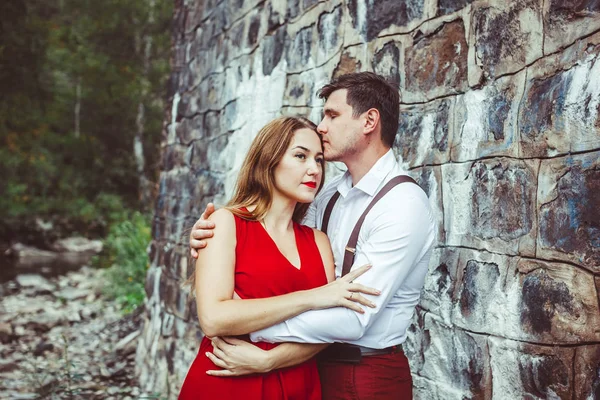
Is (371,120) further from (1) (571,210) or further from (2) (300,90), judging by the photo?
(2) (300,90)

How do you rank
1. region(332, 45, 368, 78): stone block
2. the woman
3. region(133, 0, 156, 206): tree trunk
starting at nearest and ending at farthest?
the woman, region(332, 45, 368, 78): stone block, region(133, 0, 156, 206): tree trunk

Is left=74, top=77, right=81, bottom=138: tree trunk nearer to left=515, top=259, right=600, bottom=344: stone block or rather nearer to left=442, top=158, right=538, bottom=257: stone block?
left=442, top=158, right=538, bottom=257: stone block

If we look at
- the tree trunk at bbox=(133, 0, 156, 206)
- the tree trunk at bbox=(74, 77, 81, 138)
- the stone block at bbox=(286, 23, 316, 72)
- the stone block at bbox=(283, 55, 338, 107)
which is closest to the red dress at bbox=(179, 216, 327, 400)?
the stone block at bbox=(283, 55, 338, 107)

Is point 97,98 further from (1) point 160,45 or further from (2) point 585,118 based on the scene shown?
(2) point 585,118

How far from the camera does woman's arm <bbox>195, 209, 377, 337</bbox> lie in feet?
6.40

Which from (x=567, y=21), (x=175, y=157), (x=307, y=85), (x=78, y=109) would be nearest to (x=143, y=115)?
(x=78, y=109)

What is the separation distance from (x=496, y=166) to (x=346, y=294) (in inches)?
24.6

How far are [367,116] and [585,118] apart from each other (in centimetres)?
77

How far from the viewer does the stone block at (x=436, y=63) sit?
2.23 metres

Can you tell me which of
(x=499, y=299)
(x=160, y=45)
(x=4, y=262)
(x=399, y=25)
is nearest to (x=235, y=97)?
(x=399, y=25)

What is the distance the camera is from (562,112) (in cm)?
176

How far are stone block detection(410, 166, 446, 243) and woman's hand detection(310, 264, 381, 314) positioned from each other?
1.48 ft

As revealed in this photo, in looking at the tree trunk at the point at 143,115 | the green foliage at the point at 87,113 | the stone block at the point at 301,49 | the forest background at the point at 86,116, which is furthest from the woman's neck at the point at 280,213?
the tree trunk at the point at 143,115

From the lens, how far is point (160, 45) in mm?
19203
